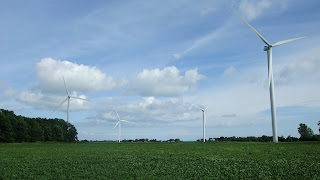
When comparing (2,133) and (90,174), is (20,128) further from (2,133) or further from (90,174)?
(90,174)

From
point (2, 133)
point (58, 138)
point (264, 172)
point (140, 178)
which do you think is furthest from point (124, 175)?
point (58, 138)

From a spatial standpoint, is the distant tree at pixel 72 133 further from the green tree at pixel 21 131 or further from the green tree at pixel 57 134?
the green tree at pixel 21 131

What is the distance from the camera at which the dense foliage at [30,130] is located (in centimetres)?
9275

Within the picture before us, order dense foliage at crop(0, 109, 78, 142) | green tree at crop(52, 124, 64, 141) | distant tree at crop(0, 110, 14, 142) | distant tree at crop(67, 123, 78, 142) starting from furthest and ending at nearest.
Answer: distant tree at crop(67, 123, 78, 142)
green tree at crop(52, 124, 64, 141)
dense foliage at crop(0, 109, 78, 142)
distant tree at crop(0, 110, 14, 142)

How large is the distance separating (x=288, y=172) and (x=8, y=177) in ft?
48.8

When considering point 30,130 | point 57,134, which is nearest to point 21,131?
point 30,130

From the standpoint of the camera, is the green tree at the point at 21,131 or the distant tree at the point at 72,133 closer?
the green tree at the point at 21,131

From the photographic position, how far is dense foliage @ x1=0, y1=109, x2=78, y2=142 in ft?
304

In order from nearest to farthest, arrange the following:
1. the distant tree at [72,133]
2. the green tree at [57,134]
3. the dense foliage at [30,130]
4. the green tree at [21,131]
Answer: the dense foliage at [30,130] → the green tree at [21,131] → the green tree at [57,134] → the distant tree at [72,133]

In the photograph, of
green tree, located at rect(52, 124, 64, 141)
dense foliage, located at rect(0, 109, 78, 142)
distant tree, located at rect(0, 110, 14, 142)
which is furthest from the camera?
green tree, located at rect(52, 124, 64, 141)

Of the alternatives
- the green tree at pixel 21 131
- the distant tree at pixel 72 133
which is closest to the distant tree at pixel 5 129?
the green tree at pixel 21 131

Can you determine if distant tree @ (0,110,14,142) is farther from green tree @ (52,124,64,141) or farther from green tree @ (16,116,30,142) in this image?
green tree @ (52,124,64,141)

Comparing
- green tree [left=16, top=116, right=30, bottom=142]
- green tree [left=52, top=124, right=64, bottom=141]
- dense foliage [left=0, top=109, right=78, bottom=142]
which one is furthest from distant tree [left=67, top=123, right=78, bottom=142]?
green tree [left=16, top=116, right=30, bottom=142]

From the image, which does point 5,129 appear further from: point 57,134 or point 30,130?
point 57,134
